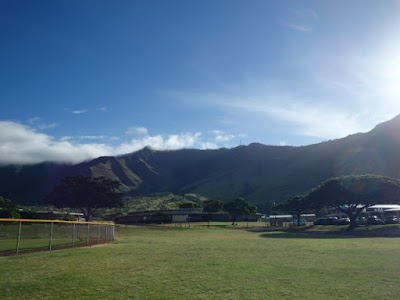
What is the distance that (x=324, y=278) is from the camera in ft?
41.7

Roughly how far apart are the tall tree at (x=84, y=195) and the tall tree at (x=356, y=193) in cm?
5077

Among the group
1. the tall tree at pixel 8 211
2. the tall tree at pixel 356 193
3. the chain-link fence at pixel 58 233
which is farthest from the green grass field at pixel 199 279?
the tall tree at pixel 8 211

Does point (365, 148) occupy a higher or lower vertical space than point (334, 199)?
higher

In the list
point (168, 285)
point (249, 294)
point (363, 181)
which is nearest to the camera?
point (249, 294)

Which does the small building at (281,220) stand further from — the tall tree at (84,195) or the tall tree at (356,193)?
the tall tree at (84,195)

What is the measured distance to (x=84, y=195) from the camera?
9525 centimetres

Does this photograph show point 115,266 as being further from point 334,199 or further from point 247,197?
point 247,197

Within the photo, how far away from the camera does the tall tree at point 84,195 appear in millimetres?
95125

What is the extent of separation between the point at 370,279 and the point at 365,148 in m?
192

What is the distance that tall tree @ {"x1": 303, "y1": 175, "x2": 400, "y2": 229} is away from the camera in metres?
62.6

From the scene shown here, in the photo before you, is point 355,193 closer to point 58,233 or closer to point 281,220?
point 58,233

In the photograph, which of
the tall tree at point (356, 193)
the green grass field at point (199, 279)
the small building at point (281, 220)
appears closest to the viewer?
the green grass field at point (199, 279)

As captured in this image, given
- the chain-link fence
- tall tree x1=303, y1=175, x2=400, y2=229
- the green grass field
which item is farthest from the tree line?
the green grass field

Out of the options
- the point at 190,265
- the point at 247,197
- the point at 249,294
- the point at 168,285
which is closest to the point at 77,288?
the point at 168,285
